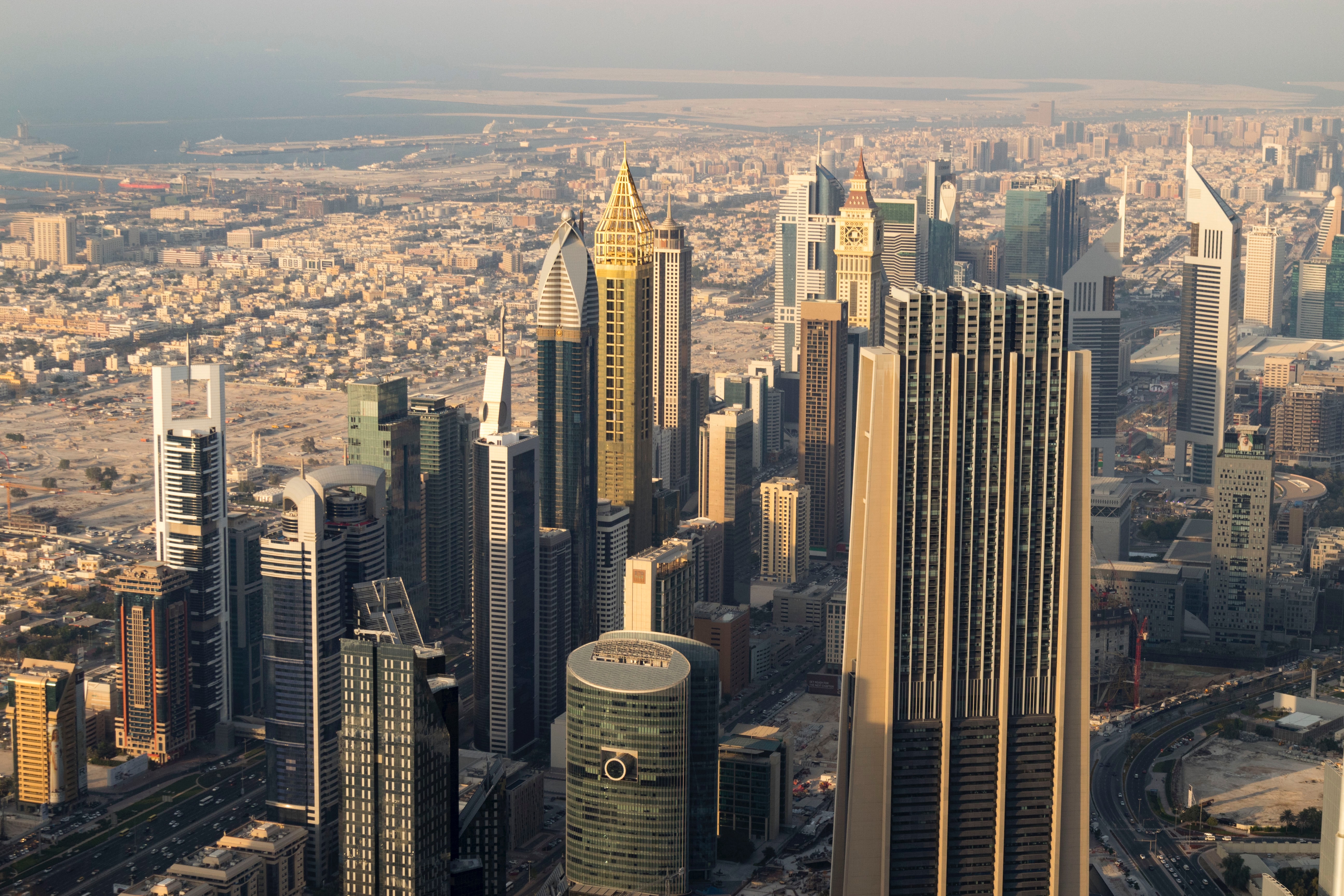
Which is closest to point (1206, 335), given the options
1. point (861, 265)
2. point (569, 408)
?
point (861, 265)

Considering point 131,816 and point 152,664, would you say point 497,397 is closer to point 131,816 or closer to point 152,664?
point 152,664

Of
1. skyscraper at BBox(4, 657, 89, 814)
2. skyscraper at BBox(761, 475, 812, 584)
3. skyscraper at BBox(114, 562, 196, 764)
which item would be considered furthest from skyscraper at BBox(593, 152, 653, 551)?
skyscraper at BBox(4, 657, 89, 814)

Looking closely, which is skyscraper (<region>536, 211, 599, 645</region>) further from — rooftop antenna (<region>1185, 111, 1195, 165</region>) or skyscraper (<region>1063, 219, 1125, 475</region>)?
rooftop antenna (<region>1185, 111, 1195, 165</region>)

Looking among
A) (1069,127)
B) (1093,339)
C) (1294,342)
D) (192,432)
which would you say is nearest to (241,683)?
(192,432)

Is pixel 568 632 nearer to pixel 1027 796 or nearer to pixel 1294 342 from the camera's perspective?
pixel 1027 796

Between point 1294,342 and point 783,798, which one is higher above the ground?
point 1294,342
